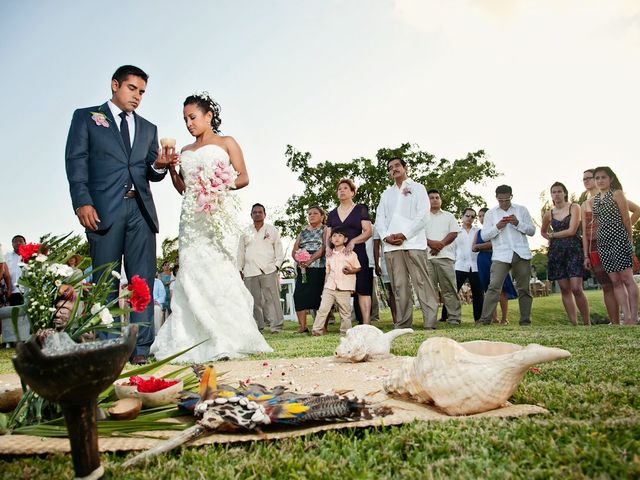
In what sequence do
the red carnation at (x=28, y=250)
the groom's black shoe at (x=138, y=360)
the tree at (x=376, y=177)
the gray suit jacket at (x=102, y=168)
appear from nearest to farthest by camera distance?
the red carnation at (x=28, y=250) → the gray suit jacket at (x=102, y=168) → the groom's black shoe at (x=138, y=360) → the tree at (x=376, y=177)

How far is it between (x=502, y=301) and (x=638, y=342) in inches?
167

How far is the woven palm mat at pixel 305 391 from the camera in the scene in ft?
6.21

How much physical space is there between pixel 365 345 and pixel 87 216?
102 inches

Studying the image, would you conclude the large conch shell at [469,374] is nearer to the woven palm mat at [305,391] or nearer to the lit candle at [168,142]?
the woven palm mat at [305,391]

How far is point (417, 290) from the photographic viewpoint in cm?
745

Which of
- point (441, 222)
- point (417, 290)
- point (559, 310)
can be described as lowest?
point (559, 310)

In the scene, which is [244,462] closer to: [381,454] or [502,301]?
[381,454]

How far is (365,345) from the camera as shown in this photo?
3902 millimetres

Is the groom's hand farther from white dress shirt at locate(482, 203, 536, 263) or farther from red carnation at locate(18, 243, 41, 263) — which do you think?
white dress shirt at locate(482, 203, 536, 263)

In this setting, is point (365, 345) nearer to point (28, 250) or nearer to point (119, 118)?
point (28, 250)

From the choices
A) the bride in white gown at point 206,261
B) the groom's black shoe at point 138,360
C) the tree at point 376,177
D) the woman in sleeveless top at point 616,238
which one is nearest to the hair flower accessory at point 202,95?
the bride in white gown at point 206,261

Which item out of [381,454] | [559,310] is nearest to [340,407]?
[381,454]

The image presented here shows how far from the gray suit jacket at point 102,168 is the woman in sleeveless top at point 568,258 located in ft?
19.0

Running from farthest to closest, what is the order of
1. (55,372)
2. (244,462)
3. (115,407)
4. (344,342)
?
(344,342) < (115,407) < (244,462) < (55,372)
